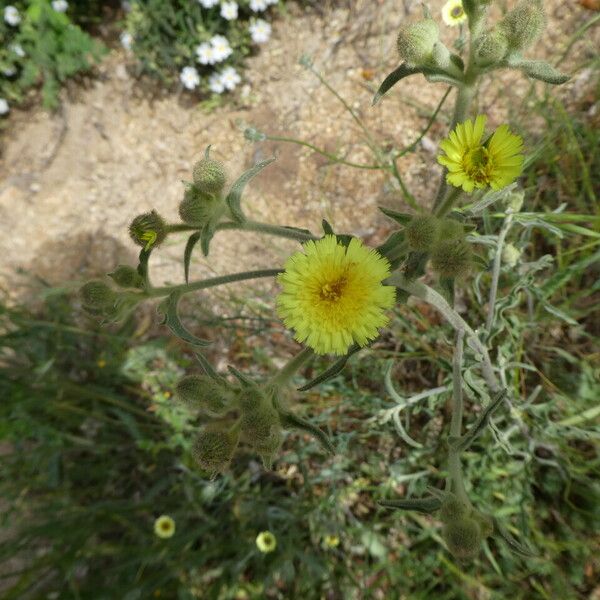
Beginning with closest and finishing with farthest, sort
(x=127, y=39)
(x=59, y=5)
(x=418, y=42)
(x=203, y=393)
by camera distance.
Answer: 1. (x=418, y=42)
2. (x=203, y=393)
3. (x=127, y=39)
4. (x=59, y=5)

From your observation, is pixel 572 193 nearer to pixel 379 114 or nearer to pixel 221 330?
pixel 379 114

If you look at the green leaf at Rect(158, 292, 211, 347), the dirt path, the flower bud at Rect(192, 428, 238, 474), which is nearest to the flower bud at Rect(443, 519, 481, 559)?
the flower bud at Rect(192, 428, 238, 474)

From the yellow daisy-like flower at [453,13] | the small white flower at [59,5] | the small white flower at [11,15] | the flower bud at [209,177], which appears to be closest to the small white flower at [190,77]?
the small white flower at [59,5]

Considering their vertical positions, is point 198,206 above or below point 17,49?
below

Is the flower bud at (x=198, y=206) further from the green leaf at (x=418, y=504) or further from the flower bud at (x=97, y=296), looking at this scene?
the green leaf at (x=418, y=504)

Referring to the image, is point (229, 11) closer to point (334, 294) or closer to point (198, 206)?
point (198, 206)

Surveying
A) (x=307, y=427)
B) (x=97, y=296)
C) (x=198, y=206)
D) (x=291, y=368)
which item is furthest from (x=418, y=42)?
(x=97, y=296)
